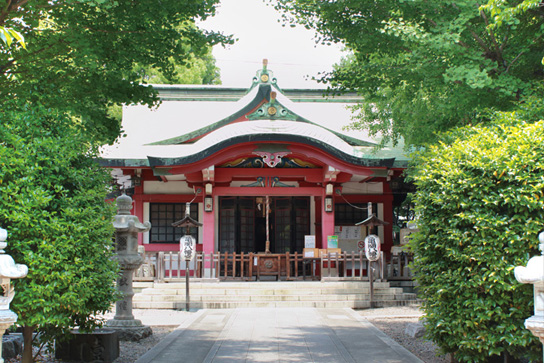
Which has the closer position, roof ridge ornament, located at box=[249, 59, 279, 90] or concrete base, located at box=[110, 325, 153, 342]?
concrete base, located at box=[110, 325, 153, 342]

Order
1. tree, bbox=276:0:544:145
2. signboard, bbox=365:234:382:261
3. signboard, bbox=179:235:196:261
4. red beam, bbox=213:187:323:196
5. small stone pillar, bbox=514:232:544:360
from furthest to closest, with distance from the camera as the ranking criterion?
red beam, bbox=213:187:323:196 < signboard, bbox=365:234:382:261 < signboard, bbox=179:235:196:261 < tree, bbox=276:0:544:145 < small stone pillar, bbox=514:232:544:360

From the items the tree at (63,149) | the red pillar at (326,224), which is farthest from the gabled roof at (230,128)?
the tree at (63,149)

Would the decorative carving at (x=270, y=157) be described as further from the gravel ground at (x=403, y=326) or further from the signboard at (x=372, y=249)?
the gravel ground at (x=403, y=326)

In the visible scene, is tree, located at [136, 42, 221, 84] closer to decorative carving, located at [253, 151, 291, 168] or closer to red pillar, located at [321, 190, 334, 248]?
decorative carving, located at [253, 151, 291, 168]

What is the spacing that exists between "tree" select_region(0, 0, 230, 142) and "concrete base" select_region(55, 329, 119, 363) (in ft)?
10.1

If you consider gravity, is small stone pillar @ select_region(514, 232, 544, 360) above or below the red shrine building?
below

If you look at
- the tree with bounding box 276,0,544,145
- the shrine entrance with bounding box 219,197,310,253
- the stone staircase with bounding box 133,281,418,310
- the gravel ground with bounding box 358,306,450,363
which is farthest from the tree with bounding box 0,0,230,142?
the shrine entrance with bounding box 219,197,310,253

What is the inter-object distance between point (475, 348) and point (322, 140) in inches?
415

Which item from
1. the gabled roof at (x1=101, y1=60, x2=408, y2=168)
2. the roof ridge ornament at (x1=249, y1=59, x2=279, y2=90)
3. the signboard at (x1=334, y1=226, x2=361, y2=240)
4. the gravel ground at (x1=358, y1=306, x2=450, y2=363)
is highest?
the roof ridge ornament at (x1=249, y1=59, x2=279, y2=90)

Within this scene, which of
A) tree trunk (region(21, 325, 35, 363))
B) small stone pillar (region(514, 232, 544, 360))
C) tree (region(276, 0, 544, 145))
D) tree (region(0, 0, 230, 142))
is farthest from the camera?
tree (region(276, 0, 544, 145))

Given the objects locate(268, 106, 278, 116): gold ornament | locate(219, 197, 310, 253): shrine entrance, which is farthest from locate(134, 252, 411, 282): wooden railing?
locate(268, 106, 278, 116): gold ornament

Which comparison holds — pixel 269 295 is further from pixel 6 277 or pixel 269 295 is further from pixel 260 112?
pixel 6 277

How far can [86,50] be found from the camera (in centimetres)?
781

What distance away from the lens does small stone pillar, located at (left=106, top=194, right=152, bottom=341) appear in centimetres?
951
